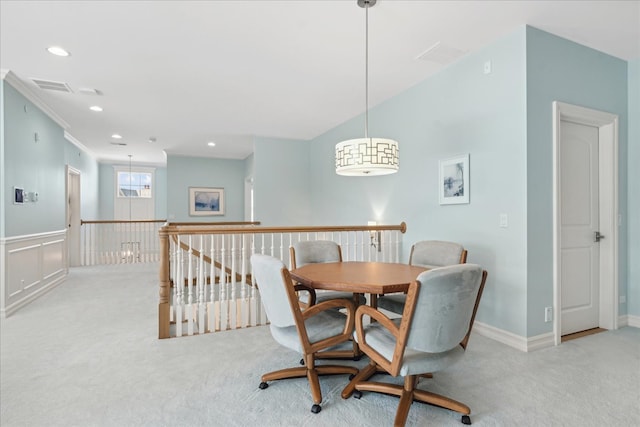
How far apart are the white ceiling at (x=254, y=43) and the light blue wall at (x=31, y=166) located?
0.31m

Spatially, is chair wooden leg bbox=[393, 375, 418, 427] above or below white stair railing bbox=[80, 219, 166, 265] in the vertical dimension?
below

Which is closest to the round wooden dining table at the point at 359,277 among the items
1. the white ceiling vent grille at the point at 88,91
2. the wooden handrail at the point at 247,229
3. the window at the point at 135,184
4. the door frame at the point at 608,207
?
the wooden handrail at the point at 247,229

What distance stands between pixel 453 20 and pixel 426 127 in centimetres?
131

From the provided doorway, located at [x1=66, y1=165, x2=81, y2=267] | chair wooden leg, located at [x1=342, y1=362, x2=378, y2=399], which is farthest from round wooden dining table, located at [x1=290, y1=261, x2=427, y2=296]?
doorway, located at [x1=66, y1=165, x2=81, y2=267]

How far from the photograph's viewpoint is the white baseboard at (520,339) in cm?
280

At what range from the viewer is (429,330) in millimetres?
1632

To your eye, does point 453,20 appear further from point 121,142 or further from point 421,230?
point 121,142

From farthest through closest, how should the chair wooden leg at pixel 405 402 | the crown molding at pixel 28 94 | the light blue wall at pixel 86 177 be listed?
1. the light blue wall at pixel 86 177
2. the crown molding at pixel 28 94
3. the chair wooden leg at pixel 405 402

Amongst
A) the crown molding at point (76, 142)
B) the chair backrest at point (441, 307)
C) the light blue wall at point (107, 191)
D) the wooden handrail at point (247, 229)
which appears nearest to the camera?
the chair backrest at point (441, 307)

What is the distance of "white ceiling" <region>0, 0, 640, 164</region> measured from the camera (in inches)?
101

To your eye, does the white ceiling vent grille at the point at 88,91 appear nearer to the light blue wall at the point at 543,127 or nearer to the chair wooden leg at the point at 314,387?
the chair wooden leg at the point at 314,387

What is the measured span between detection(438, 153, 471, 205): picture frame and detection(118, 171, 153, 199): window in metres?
9.41

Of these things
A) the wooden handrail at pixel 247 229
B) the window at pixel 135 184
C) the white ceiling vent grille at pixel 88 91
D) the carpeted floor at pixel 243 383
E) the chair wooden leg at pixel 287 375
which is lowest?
the carpeted floor at pixel 243 383

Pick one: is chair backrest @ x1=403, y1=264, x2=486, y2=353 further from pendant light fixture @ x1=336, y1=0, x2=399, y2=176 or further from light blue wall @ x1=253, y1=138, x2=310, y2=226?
light blue wall @ x1=253, y1=138, x2=310, y2=226
